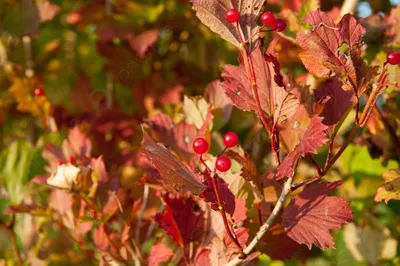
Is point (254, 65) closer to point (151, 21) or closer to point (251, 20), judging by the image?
point (251, 20)

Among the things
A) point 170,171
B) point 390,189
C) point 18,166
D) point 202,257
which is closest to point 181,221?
point 202,257

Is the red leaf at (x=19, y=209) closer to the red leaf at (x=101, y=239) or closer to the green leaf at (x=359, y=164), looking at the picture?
the red leaf at (x=101, y=239)

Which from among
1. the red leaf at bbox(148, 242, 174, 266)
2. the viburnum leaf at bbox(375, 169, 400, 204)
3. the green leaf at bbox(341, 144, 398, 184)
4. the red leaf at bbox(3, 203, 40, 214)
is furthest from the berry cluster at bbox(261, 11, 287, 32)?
the green leaf at bbox(341, 144, 398, 184)

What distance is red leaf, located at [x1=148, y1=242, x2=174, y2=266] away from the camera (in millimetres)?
795

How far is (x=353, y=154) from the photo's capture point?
1.27 metres

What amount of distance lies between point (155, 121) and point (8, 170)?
497 mm

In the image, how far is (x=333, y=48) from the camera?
654 mm

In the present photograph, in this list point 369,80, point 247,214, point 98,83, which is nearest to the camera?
point 369,80

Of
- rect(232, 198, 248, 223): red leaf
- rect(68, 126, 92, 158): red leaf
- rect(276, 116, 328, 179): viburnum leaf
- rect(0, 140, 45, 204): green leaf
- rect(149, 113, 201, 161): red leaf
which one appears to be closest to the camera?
rect(276, 116, 328, 179): viburnum leaf

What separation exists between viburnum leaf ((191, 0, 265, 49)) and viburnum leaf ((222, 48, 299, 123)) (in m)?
0.03

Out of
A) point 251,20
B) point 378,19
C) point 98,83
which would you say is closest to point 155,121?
point 251,20

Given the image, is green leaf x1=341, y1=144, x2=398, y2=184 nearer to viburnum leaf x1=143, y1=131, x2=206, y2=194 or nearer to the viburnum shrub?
the viburnum shrub

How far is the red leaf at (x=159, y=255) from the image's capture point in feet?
2.61

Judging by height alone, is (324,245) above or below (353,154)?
above
